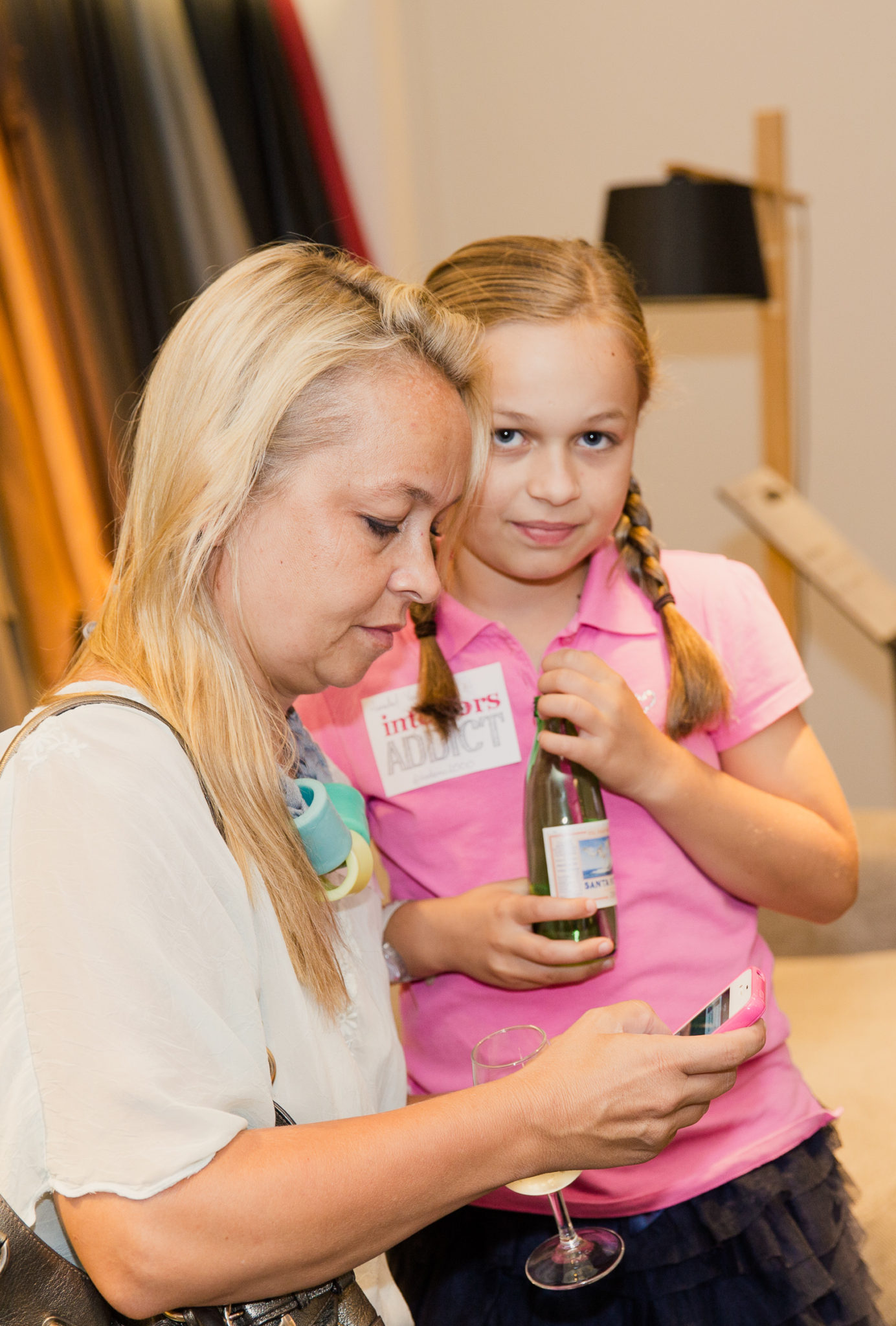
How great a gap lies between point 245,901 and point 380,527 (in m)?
0.33

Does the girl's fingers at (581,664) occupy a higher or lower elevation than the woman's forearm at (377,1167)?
higher

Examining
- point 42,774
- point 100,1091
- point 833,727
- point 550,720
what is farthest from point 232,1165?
point 833,727

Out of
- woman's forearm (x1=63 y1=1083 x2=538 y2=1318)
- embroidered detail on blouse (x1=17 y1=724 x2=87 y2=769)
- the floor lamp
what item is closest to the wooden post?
the floor lamp

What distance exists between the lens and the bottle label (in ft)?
3.70

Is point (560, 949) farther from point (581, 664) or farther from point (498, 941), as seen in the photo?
point (581, 664)

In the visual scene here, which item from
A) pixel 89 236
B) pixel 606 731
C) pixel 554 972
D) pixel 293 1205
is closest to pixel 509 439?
pixel 606 731

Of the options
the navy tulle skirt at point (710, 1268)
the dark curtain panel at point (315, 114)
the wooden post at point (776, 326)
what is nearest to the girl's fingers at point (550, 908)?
the navy tulle skirt at point (710, 1268)

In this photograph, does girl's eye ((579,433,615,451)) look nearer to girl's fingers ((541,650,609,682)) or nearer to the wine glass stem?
girl's fingers ((541,650,609,682))

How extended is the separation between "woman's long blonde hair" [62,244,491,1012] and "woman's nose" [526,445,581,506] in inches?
10.4

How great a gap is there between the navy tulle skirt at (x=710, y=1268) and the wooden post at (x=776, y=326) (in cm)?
202

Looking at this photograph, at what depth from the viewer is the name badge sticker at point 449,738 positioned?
129cm

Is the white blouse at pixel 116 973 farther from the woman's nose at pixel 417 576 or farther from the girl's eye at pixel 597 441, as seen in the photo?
the girl's eye at pixel 597 441

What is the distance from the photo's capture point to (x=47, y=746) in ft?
2.55

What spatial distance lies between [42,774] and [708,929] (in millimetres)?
774
